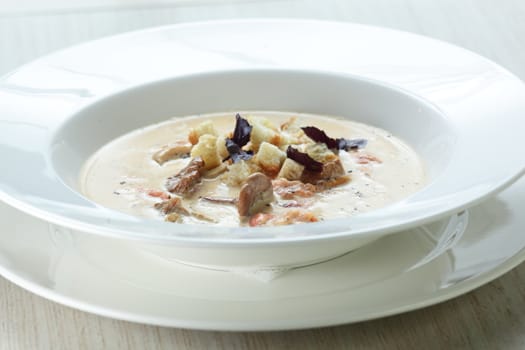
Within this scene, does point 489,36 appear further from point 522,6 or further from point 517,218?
point 517,218

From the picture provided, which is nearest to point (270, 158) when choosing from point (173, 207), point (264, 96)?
point (173, 207)

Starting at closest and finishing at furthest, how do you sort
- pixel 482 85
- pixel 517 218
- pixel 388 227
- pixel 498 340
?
pixel 388 227
pixel 498 340
pixel 517 218
pixel 482 85

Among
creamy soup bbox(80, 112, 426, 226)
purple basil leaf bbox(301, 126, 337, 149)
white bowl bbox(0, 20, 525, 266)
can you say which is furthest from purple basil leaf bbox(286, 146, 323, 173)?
white bowl bbox(0, 20, 525, 266)

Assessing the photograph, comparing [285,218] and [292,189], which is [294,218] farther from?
[292,189]

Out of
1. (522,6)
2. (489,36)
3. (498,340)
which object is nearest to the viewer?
(498,340)

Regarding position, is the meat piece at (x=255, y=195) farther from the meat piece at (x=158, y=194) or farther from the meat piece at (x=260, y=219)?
the meat piece at (x=158, y=194)

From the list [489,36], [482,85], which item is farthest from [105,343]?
[489,36]

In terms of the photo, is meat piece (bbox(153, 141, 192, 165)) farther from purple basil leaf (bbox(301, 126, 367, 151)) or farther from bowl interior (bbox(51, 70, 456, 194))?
purple basil leaf (bbox(301, 126, 367, 151))

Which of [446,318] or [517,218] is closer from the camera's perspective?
[446,318]
